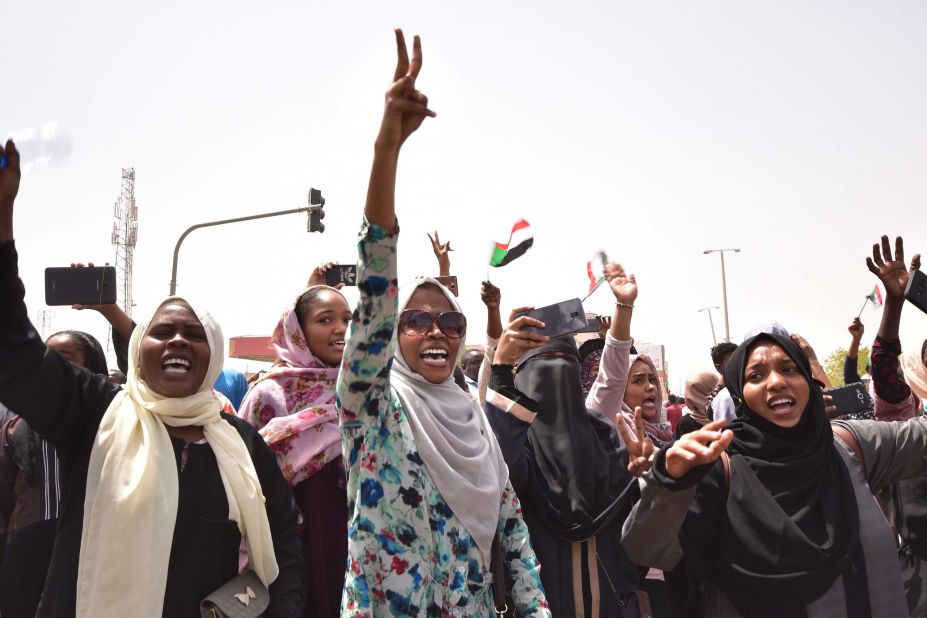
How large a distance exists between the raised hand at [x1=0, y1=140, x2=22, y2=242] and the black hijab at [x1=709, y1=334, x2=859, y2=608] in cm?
251

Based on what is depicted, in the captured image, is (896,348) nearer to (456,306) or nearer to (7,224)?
(456,306)

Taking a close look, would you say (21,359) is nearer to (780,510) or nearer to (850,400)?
(780,510)

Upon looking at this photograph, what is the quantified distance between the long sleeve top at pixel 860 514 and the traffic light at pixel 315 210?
11022 mm

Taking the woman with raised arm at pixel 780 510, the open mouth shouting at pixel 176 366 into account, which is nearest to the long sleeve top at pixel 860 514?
the woman with raised arm at pixel 780 510

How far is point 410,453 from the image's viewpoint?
2.43m

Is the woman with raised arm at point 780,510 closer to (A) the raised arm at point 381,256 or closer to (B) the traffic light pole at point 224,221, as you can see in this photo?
(A) the raised arm at point 381,256

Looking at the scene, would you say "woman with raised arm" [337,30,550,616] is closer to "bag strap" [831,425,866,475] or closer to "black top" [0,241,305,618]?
"black top" [0,241,305,618]

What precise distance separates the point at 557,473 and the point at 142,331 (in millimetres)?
1924

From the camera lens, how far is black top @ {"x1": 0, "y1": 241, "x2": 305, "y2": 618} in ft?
6.98

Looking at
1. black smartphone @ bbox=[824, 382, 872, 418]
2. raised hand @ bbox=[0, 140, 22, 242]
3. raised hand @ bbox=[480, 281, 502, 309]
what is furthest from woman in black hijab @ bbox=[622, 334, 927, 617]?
raised hand @ bbox=[0, 140, 22, 242]

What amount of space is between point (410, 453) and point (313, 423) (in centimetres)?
89

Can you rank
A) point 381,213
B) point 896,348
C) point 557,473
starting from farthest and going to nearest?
point 896,348 → point 557,473 → point 381,213

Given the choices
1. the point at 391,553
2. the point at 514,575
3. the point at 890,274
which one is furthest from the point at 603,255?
the point at 391,553

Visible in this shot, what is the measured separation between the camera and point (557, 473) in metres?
A: 3.57
